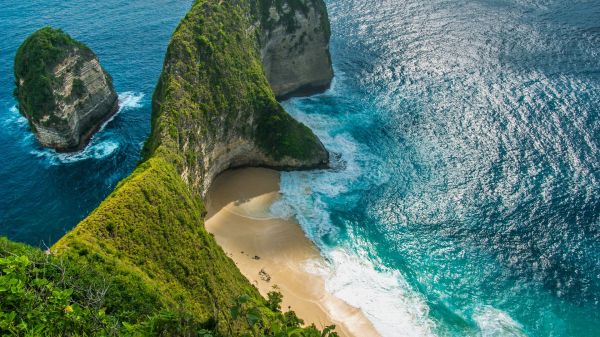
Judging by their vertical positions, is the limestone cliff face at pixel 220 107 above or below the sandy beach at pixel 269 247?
above

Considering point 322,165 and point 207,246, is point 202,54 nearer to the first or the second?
point 322,165

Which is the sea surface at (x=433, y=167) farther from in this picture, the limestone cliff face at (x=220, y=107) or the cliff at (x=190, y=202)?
the cliff at (x=190, y=202)

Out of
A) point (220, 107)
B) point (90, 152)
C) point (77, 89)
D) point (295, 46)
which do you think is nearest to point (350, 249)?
point (220, 107)

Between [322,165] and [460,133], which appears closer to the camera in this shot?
[322,165]

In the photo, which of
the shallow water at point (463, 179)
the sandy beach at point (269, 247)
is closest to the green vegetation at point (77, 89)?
the sandy beach at point (269, 247)

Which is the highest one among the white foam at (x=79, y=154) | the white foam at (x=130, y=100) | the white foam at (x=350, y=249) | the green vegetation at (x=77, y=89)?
the green vegetation at (x=77, y=89)

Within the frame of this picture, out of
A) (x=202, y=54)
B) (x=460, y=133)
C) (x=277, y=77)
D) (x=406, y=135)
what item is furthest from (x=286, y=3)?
(x=460, y=133)

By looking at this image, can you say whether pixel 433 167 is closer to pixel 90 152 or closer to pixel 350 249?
pixel 350 249

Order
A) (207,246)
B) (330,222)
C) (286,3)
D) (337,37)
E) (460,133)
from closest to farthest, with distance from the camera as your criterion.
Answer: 1. (207,246)
2. (330,222)
3. (460,133)
4. (286,3)
5. (337,37)
